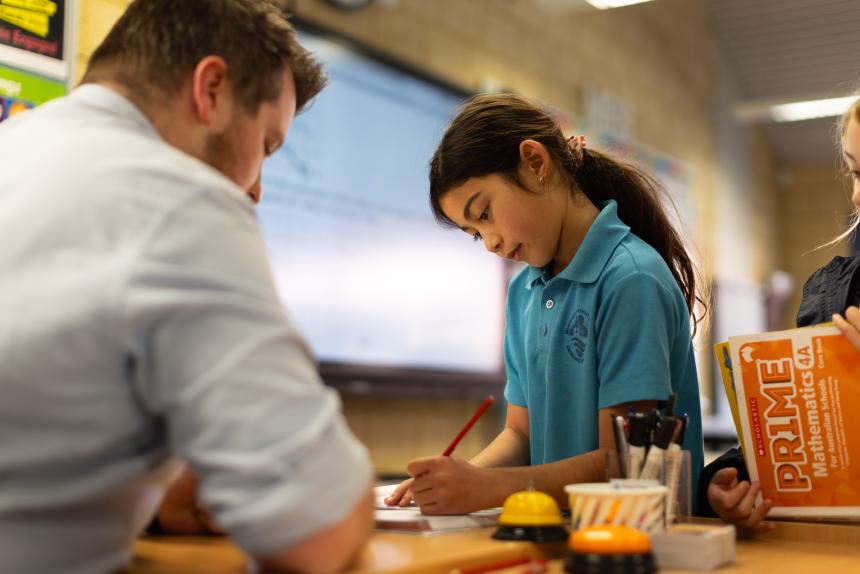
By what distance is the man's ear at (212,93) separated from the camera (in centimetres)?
99

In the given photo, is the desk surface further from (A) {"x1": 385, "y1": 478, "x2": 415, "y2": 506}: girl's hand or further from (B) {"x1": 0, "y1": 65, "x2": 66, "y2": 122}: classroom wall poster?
(B) {"x1": 0, "y1": 65, "x2": 66, "y2": 122}: classroom wall poster

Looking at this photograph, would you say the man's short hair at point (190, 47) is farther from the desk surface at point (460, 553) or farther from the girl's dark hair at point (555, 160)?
the girl's dark hair at point (555, 160)

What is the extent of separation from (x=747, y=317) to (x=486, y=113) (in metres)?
5.51

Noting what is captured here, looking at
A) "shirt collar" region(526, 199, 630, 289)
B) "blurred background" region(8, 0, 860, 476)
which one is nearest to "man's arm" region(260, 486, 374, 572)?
"shirt collar" region(526, 199, 630, 289)

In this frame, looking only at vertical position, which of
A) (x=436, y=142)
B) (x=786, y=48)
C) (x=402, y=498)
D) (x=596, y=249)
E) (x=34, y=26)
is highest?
(x=786, y=48)

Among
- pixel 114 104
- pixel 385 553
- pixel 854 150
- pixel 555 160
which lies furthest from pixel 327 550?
pixel 854 150

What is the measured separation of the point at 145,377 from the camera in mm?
760

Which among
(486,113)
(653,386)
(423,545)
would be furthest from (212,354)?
(486,113)

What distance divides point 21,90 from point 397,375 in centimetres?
177

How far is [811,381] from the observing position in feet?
3.89

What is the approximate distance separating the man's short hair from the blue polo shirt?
63cm

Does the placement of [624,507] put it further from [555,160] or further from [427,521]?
[555,160]

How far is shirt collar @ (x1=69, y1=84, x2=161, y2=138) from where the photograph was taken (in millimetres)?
951

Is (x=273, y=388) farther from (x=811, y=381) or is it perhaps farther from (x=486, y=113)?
(x=486, y=113)
